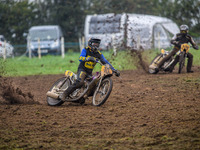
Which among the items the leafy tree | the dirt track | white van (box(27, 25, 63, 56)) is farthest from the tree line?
the dirt track

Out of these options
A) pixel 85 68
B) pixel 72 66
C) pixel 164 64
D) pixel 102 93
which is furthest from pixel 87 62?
pixel 72 66

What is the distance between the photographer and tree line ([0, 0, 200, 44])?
1431 inches

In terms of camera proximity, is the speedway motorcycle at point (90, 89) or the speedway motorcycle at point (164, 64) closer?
the speedway motorcycle at point (90, 89)

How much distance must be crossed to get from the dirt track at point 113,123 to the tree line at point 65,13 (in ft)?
81.1

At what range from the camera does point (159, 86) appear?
13.2m

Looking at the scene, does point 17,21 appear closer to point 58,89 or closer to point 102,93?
point 58,89

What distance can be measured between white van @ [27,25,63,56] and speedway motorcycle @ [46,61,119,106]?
23.2 metres

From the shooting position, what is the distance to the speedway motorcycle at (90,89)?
31.6 ft

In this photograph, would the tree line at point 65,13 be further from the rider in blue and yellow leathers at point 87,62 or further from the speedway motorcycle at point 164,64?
the rider in blue and yellow leathers at point 87,62

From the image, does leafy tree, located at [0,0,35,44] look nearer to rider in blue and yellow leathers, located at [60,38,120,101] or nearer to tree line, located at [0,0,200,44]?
tree line, located at [0,0,200,44]

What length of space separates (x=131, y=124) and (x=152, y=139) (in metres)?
1.24

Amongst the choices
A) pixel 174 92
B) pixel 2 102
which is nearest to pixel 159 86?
pixel 174 92

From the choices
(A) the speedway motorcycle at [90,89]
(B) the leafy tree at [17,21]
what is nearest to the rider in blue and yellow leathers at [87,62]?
(A) the speedway motorcycle at [90,89]

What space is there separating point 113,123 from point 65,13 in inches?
1470
